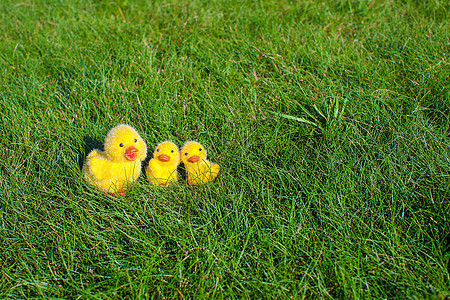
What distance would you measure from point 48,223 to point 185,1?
2.64 meters

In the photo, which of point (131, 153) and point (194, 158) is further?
point (194, 158)

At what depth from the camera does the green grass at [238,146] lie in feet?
5.96

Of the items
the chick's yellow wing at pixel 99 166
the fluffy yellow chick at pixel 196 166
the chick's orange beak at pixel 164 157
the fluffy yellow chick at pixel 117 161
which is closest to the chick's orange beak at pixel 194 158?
the fluffy yellow chick at pixel 196 166

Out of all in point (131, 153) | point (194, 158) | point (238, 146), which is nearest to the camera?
point (131, 153)

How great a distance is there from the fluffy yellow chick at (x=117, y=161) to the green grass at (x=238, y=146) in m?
0.08

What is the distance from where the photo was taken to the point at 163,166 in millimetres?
2160

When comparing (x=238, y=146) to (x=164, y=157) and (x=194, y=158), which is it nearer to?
(x=194, y=158)

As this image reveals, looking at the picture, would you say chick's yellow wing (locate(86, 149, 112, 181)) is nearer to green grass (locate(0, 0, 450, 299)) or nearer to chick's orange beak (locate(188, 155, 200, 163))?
green grass (locate(0, 0, 450, 299))

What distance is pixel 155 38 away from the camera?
10.8ft

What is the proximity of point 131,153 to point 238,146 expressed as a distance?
0.73 m

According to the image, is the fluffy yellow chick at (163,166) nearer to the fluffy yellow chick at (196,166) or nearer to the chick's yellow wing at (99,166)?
the fluffy yellow chick at (196,166)

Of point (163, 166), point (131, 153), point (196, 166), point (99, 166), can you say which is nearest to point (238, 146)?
point (196, 166)

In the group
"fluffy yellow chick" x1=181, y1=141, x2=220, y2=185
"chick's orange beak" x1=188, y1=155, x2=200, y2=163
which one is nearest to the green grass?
"fluffy yellow chick" x1=181, y1=141, x2=220, y2=185

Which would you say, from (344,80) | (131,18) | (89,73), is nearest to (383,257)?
(344,80)
